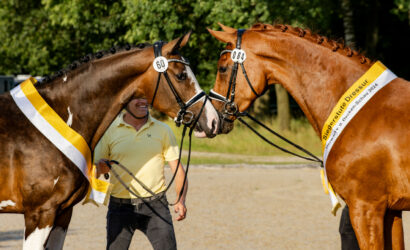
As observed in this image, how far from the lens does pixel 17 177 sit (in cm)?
449

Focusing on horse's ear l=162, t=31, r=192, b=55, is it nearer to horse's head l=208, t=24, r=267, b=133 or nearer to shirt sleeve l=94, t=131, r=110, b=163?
horse's head l=208, t=24, r=267, b=133

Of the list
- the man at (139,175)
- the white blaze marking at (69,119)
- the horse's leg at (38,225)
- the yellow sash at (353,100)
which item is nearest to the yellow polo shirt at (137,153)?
the man at (139,175)

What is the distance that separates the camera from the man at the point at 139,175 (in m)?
5.32

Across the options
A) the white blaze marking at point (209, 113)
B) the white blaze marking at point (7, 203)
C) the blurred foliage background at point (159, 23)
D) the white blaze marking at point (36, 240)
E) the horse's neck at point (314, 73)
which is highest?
the blurred foliage background at point (159, 23)

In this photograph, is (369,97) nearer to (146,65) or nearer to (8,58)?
(146,65)

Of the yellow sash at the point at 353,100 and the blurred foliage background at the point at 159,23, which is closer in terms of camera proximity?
the yellow sash at the point at 353,100

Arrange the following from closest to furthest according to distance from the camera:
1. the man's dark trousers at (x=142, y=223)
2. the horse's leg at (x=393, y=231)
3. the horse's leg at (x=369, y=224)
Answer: the horse's leg at (x=369, y=224) → the horse's leg at (x=393, y=231) → the man's dark trousers at (x=142, y=223)

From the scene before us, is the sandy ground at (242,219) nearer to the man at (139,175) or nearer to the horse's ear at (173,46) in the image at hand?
the man at (139,175)

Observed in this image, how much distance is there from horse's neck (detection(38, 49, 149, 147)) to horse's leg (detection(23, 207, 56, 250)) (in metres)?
0.64

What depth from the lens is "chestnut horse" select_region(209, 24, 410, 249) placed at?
4.61 metres

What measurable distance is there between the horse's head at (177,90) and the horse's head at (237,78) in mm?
365

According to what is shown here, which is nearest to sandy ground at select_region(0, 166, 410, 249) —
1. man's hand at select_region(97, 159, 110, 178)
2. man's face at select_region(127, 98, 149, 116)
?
man's hand at select_region(97, 159, 110, 178)

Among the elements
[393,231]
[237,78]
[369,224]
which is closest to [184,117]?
[237,78]

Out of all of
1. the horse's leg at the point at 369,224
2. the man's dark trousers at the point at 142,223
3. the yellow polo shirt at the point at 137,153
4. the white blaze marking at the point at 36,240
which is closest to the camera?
the white blaze marking at the point at 36,240
